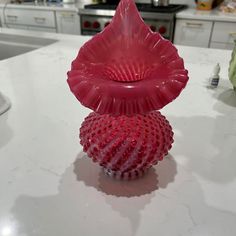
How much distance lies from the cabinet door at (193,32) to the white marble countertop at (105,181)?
141cm

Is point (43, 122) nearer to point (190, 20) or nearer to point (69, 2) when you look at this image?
point (190, 20)

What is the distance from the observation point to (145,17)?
1902 mm

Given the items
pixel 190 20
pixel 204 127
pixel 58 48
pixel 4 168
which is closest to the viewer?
pixel 4 168

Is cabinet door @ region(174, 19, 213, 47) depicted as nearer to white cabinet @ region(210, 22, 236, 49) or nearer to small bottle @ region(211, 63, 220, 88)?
white cabinet @ region(210, 22, 236, 49)

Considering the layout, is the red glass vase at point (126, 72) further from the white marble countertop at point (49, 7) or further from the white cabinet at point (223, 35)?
the white marble countertop at point (49, 7)

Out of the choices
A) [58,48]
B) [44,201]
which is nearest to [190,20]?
[58,48]

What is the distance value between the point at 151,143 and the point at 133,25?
0.50 ft

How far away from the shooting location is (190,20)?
1.85 m

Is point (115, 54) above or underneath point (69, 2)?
above

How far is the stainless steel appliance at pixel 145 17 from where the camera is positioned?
1.85 metres

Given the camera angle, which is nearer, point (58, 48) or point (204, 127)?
point (204, 127)

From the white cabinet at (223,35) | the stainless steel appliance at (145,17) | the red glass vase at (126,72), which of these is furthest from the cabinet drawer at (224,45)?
the red glass vase at (126,72)

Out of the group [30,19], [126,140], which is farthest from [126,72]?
[30,19]

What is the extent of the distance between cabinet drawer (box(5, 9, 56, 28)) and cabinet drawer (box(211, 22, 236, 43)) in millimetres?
1386
